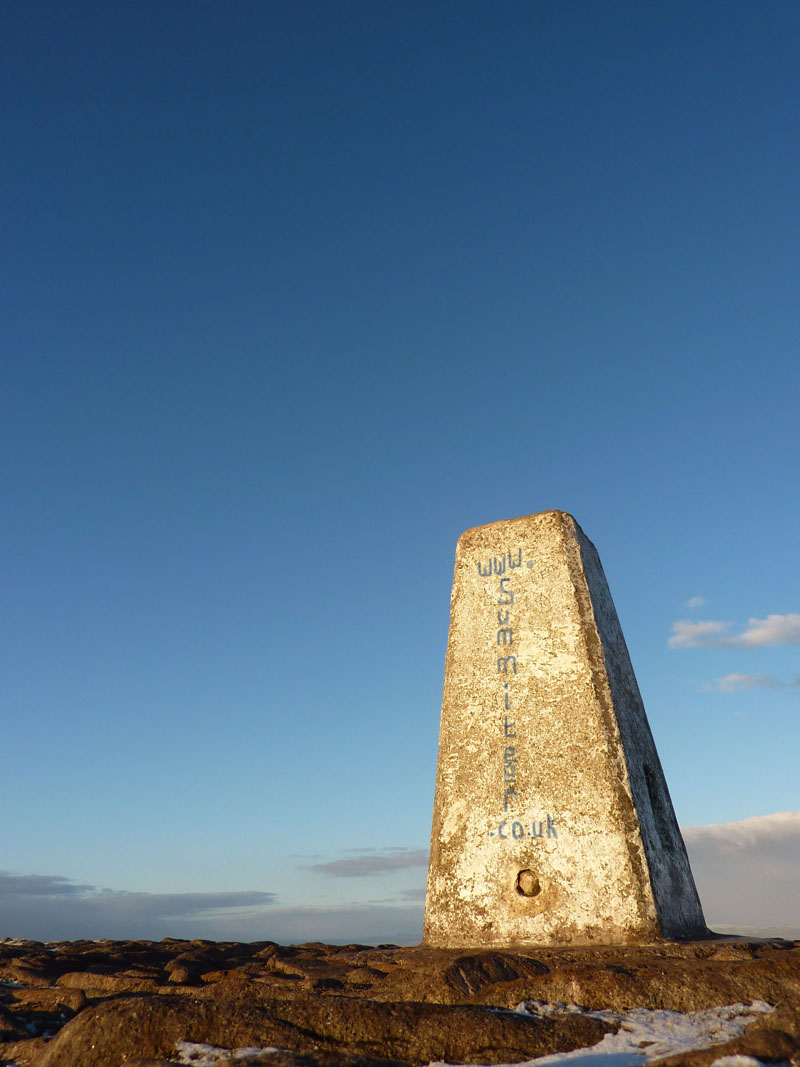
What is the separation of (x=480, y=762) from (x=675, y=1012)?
3.58m

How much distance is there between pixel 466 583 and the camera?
29.7 ft

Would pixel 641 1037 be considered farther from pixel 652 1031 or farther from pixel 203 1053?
pixel 203 1053

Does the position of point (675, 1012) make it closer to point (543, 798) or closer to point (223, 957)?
point (543, 798)

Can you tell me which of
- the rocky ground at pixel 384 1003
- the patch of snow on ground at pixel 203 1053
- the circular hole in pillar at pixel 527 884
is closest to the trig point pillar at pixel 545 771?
the circular hole in pillar at pixel 527 884

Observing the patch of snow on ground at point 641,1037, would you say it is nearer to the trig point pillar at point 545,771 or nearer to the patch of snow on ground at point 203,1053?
the patch of snow on ground at point 203,1053

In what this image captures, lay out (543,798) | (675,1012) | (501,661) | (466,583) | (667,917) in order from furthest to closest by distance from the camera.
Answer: (466,583)
(501,661)
(543,798)
(667,917)
(675,1012)

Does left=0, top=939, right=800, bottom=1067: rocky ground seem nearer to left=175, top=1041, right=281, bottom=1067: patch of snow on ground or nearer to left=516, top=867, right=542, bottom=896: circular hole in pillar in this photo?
left=175, top=1041, right=281, bottom=1067: patch of snow on ground

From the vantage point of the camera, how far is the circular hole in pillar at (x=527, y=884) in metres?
7.42

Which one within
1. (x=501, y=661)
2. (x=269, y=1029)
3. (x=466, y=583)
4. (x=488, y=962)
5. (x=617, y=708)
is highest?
(x=466, y=583)

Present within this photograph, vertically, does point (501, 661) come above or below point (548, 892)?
above


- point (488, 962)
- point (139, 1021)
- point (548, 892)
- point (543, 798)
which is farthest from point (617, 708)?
point (139, 1021)

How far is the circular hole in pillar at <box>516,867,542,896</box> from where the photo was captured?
7422 mm

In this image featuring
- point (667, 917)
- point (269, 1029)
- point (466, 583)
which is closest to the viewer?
point (269, 1029)

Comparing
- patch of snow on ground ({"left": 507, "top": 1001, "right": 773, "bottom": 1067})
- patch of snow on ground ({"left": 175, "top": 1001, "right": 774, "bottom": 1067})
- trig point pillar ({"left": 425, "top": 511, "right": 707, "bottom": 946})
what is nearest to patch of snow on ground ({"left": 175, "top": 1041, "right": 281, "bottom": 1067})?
patch of snow on ground ({"left": 175, "top": 1001, "right": 774, "bottom": 1067})
